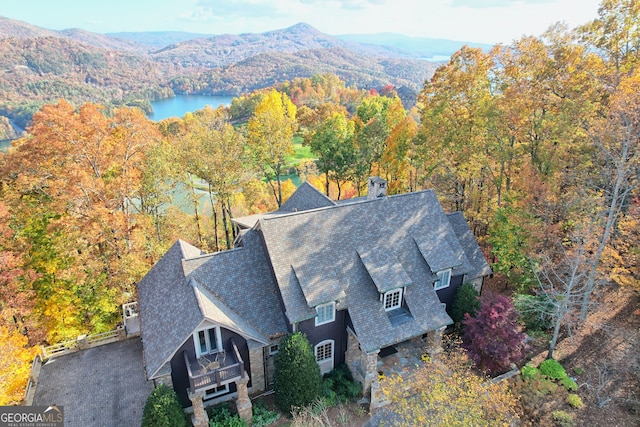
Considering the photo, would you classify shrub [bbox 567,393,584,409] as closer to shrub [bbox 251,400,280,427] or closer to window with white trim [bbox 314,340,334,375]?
window with white trim [bbox 314,340,334,375]

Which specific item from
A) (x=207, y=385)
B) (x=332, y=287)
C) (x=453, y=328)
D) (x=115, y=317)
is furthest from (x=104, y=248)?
(x=453, y=328)

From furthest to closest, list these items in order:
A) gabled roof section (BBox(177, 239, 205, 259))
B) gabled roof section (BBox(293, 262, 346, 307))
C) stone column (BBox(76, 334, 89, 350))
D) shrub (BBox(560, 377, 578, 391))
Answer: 1. stone column (BBox(76, 334, 89, 350))
2. gabled roof section (BBox(177, 239, 205, 259))
3. shrub (BBox(560, 377, 578, 391))
4. gabled roof section (BBox(293, 262, 346, 307))

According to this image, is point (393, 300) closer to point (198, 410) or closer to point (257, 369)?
point (257, 369)

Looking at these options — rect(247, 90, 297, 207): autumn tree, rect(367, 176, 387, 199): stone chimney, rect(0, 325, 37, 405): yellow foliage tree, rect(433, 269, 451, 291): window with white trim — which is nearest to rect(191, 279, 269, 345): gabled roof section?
rect(0, 325, 37, 405): yellow foliage tree

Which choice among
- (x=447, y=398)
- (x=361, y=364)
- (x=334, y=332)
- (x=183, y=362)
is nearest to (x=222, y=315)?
(x=183, y=362)

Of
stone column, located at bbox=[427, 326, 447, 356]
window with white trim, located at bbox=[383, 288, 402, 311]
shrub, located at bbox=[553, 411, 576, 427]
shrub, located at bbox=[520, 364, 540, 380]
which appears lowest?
shrub, located at bbox=[553, 411, 576, 427]

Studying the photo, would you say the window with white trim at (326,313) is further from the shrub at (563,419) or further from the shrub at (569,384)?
the shrub at (569,384)
